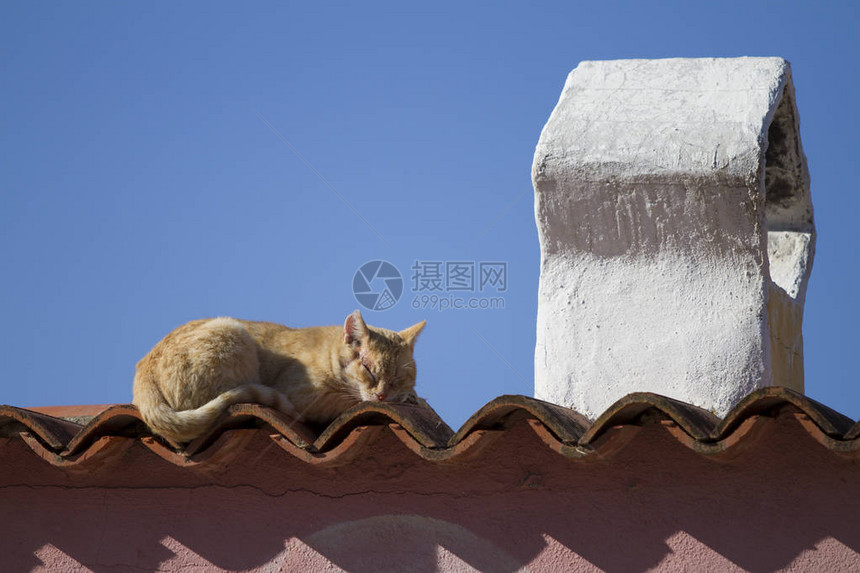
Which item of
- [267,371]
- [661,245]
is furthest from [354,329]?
[661,245]

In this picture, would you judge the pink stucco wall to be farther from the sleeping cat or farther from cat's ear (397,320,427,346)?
cat's ear (397,320,427,346)

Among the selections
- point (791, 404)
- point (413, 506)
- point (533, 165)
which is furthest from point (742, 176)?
point (413, 506)

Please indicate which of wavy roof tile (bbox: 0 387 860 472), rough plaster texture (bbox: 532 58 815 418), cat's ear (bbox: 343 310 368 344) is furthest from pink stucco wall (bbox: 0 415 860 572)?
rough plaster texture (bbox: 532 58 815 418)

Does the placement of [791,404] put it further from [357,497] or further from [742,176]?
[357,497]

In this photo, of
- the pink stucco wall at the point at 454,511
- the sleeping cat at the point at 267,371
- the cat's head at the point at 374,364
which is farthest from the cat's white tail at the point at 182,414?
the cat's head at the point at 374,364

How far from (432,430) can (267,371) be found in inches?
42.3

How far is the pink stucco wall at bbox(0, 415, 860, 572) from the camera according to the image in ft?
11.5

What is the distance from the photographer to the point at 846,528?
3.40 metres

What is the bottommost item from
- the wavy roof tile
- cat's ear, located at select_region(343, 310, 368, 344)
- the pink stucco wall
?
the pink stucco wall

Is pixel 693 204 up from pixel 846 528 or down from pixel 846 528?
up

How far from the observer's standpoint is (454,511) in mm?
3838

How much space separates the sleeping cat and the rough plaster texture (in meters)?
0.81

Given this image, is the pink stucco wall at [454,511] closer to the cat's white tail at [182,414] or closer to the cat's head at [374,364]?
the cat's white tail at [182,414]

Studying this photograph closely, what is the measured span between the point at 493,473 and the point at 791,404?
1.16 meters
